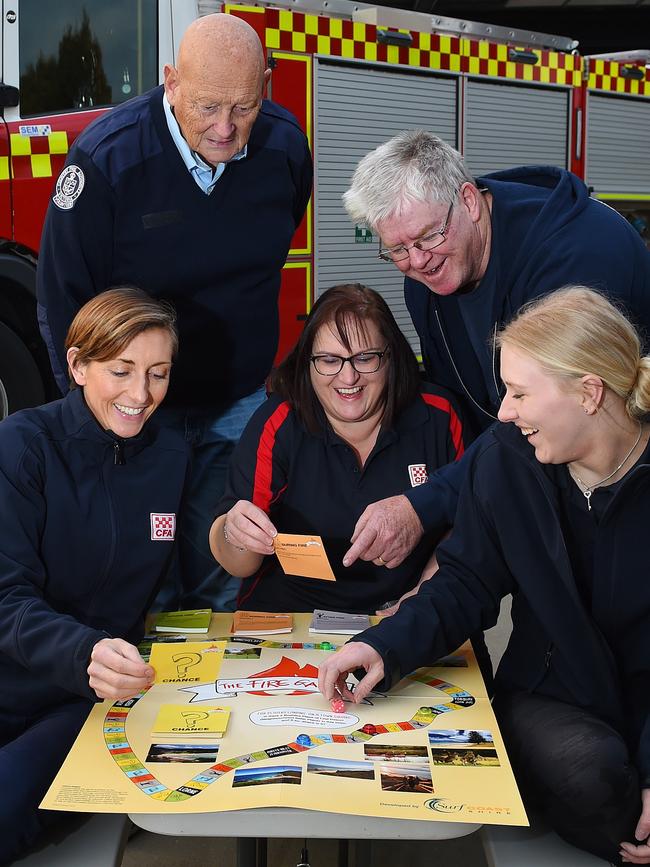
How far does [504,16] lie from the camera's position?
1503 centimetres

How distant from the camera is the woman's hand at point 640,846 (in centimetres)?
160

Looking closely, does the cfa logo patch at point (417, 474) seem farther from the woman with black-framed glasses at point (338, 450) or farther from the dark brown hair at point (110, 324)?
the dark brown hair at point (110, 324)

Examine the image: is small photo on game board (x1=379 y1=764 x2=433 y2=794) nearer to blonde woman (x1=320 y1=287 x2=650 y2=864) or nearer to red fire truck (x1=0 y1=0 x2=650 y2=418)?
blonde woman (x1=320 y1=287 x2=650 y2=864)

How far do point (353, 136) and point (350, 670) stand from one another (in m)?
4.16

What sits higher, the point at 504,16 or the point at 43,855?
the point at 504,16

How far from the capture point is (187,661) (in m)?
1.91

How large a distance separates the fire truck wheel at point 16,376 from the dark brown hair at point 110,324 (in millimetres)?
2218

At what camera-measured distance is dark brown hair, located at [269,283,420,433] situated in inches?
99.6

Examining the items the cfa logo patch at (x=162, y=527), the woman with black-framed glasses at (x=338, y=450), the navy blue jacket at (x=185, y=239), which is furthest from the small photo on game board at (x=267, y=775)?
the navy blue jacket at (x=185, y=239)

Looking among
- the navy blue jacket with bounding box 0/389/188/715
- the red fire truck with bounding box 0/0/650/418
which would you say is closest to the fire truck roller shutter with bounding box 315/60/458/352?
the red fire truck with bounding box 0/0/650/418

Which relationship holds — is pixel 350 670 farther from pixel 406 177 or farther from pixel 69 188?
pixel 69 188

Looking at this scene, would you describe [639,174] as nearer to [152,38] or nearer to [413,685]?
[152,38]

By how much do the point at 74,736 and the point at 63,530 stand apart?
1.43ft

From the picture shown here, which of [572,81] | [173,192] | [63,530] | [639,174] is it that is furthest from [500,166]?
[63,530]
